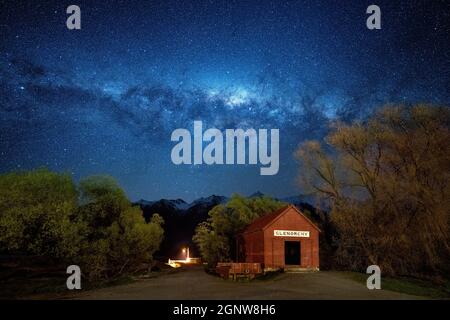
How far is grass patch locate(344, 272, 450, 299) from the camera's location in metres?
25.1

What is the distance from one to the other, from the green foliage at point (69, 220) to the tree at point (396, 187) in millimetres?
15163

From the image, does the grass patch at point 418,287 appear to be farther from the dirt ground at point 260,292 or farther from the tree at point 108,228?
the tree at point 108,228

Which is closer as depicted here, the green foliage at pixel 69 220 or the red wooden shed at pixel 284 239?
the green foliage at pixel 69 220

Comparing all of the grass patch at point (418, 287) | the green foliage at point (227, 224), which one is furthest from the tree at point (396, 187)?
the green foliage at point (227, 224)

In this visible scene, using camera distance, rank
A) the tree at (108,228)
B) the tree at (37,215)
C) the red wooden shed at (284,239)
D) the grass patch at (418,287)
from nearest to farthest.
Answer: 1. the tree at (37,215)
2. the grass patch at (418,287)
3. the tree at (108,228)
4. the red wooden shed at (284,239)

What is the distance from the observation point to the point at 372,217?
36156 mm

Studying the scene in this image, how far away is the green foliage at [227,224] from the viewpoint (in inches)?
1964

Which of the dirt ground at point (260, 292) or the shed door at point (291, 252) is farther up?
the dirt ground at point (260, 292)

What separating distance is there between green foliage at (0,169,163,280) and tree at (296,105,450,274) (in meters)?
15.2

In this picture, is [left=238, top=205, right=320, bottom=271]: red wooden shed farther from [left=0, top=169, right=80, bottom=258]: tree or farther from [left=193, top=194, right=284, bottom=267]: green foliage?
[left=0, top=169, right=80, bottom=258]: tree

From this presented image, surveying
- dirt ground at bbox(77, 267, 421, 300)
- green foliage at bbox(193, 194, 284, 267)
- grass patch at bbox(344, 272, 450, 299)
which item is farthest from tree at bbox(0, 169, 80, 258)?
green foliage at bbox(193, 194, 284, 267)
